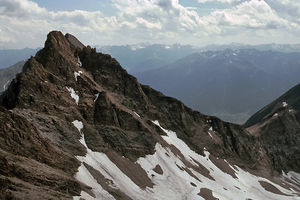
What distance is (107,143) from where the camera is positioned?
92.3 m

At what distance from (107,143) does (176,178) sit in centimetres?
2553

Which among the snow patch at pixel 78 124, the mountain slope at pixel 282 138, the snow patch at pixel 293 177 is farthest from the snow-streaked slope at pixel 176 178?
the mountain slope at pixel 282 138

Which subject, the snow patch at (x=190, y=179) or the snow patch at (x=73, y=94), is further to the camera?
the snow patch at (x=73, y=94)

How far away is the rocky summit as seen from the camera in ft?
205

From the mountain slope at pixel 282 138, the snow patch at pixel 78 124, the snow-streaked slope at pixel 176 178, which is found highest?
the mountain slope at pixel 282 138

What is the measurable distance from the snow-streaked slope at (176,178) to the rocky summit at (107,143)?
1.26ft

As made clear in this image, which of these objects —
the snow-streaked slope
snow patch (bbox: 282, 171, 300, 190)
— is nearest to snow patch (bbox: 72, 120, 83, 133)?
the snow-streaked slope

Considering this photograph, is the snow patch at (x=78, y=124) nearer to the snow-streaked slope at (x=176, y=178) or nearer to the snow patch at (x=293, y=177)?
the snow-streaked slope at (x=176, y=178)

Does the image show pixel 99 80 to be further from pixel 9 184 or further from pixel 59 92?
pixel 9 184

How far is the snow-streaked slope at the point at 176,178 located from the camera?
78750 millimetres

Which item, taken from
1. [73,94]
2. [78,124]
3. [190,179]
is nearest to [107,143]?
[78,124]

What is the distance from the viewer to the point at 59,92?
90812mm

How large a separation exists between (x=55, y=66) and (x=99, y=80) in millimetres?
22133

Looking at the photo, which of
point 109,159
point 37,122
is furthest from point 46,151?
point 109,159
